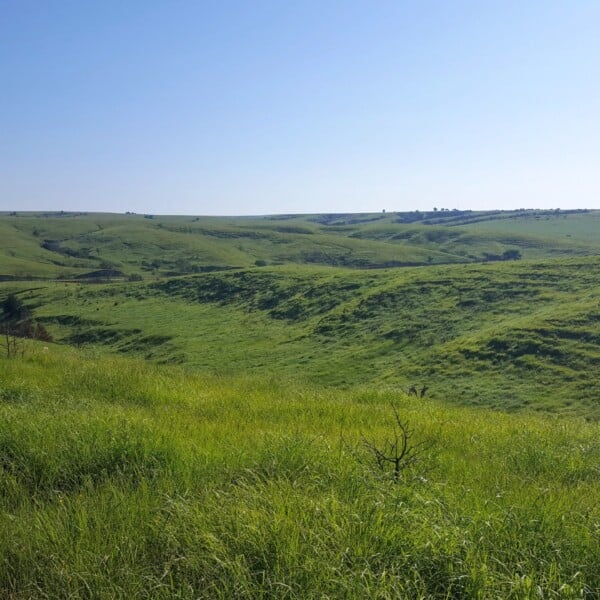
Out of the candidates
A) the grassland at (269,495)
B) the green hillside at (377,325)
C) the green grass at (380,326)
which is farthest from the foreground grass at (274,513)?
the green grass at (380,326)

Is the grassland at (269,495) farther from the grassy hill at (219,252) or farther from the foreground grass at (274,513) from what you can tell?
the grassy hill at (219,252)

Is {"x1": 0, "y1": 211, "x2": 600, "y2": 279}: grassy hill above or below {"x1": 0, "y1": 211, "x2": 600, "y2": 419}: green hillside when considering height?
above

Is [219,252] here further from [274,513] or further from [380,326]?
[274,513]

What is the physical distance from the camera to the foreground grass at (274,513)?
369 cm

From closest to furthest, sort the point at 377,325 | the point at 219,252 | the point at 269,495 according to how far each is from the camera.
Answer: the point at 269,495 → the point at 377,325 → the point at 219,252

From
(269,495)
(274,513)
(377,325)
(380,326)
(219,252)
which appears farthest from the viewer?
(219,252)

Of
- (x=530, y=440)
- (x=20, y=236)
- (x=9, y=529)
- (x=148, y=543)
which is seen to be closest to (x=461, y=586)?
(x=148, y=543)

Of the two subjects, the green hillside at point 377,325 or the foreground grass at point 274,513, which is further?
the green hillside at point 377,325

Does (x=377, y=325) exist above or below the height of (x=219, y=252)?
below

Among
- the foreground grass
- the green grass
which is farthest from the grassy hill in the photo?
the foreground grass

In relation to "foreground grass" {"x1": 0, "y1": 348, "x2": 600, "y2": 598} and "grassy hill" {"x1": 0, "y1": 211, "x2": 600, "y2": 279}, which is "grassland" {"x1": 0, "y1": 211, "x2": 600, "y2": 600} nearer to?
"foreground grass" {"x1": 0, "y1": 348, "x2": 600, "y2": 598}

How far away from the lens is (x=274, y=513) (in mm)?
4258

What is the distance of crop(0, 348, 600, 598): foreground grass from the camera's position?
3.69 m

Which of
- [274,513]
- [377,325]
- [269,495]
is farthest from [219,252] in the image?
[274,513]
